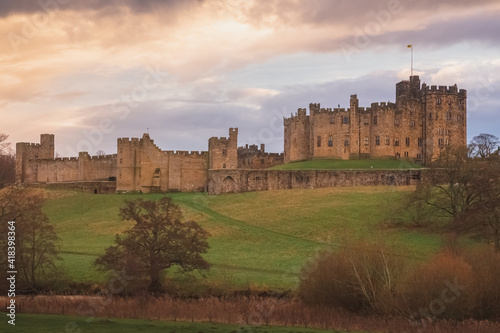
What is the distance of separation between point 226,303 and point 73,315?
27.2 feet

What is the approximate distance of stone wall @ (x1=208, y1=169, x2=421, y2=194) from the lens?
244 ft

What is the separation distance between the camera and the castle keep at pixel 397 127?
3676 inches

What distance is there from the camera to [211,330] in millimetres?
28578

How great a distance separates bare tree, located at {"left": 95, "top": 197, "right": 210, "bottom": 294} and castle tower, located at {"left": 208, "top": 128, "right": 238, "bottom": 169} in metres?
45.2

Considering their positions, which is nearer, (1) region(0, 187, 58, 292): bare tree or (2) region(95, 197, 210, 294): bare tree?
(2) region(95, 197, 210, 294): bare tree

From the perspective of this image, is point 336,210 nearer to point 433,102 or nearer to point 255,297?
point 255,297

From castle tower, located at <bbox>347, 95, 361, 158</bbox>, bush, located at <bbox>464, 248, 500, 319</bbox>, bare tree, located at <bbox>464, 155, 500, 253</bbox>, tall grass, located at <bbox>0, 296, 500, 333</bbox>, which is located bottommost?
tall grass, located at <bbox>0, 296, 500, 333</bbox>

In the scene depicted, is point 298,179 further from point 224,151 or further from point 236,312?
point 236,312

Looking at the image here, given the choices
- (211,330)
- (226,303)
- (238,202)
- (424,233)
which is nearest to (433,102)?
(238,202)

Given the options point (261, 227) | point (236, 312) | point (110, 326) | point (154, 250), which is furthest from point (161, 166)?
point (110, 326)

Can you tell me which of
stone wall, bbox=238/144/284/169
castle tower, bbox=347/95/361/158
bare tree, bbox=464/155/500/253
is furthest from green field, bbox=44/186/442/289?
stone wall, bbox=238/144/284/169

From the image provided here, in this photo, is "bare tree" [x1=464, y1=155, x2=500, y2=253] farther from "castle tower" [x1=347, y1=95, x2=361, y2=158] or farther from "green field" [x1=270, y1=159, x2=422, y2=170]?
"castle tower" [x1=347, y1=95, x2=361, y2=158]

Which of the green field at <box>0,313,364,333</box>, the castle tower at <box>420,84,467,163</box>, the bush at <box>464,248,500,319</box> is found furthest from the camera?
the castle tower at <box>420,84,467,163</box>

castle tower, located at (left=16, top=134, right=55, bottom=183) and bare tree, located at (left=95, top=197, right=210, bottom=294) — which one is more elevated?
castle tower, located at (left=16, top=134, right=55, bottom=183)
